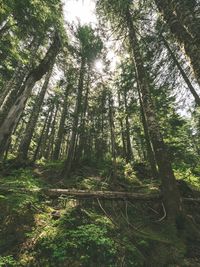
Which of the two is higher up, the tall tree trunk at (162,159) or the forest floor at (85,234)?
the tall tree trunk at (162,159)

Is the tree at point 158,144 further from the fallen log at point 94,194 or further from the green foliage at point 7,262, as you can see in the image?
the green foliage at point 7,262

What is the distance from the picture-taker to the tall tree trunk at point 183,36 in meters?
4.55

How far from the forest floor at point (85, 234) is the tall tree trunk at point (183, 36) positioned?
13.2 ft

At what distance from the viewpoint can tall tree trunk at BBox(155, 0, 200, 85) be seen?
4550 mm

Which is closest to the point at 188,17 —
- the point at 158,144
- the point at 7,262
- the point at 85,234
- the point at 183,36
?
the point at 183,36

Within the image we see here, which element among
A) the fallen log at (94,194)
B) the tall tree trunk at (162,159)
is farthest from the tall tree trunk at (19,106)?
the tall tree trunk at (162,159)

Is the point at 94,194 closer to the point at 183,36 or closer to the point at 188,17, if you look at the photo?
the point at 183,36

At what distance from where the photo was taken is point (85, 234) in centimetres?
467

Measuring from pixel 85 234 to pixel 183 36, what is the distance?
526 cm

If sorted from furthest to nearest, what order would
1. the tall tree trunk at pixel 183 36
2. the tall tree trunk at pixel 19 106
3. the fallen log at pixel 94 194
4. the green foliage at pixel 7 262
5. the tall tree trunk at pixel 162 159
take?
the tall tree trunk at pixel 19 106 → the fallen log at pixel 94 194 → the tall tree trunk at pixel 162 159 → the tall tree trunk at pixel 183 36 → the green foliage at pixel 7 262

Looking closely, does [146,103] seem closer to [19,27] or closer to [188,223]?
[188,223]

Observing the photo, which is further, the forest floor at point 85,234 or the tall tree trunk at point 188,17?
the tall tree trunk at point 188,17

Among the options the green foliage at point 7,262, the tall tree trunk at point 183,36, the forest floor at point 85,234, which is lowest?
the green foliage at point 7,262

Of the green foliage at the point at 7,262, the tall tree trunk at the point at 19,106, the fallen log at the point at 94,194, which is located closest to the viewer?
the green foliage at the point at 7,262
